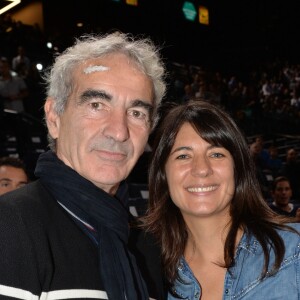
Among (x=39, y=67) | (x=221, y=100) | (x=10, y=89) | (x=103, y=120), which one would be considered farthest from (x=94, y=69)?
(x=221, y=100)

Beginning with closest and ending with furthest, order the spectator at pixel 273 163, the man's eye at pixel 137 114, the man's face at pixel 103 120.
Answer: the man's face at pixel 103 120
the man's eye at pixel 137 114
the spectator at pixel 273 163

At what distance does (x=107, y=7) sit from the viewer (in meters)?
21.3

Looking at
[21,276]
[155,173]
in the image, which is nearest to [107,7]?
[155,173]

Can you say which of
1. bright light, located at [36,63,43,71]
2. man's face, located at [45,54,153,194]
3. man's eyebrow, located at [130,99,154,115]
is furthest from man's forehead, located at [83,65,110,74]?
bright light, located at [36,63,43,71]

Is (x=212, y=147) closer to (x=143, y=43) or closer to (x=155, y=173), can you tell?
(x=155, y=173)

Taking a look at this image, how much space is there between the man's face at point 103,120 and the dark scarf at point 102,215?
0.39 ft

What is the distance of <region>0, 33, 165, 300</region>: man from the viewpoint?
1.54m

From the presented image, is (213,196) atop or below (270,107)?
below

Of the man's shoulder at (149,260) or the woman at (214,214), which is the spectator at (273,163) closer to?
the woman at (214,214)

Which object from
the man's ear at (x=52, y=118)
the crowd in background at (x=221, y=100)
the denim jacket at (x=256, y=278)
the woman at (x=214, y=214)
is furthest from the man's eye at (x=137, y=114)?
the crowd in background at (x=221, y=100)

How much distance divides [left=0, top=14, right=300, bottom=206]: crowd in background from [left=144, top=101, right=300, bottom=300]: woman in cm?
247

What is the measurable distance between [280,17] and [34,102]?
65.8 ft

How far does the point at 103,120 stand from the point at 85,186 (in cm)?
30

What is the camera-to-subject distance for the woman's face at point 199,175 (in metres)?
2.46
